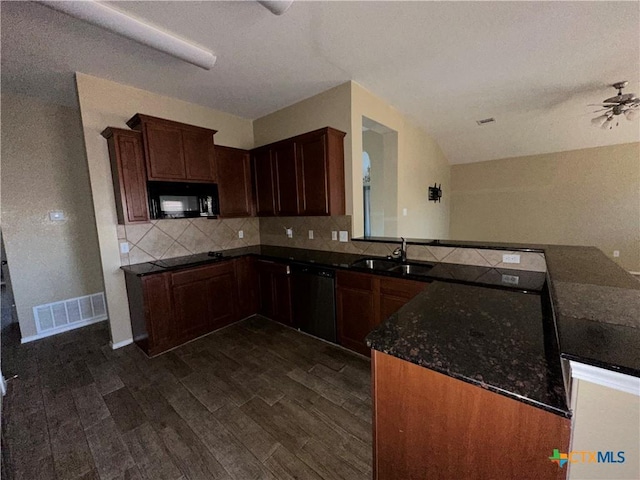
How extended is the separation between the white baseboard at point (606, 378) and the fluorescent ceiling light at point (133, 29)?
2.83m

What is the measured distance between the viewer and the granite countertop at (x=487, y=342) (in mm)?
768

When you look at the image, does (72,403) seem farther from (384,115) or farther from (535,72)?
(535,72)

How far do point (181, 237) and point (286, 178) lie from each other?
1.56m

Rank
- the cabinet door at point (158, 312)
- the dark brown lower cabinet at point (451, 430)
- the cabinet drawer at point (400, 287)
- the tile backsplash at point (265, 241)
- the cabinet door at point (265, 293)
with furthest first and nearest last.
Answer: the cabinet door at point (265, 293) < the cabinet door at point (158, 312) < the tile backsplash at point (265, 241) < the cabinet drawer at point (400, 287) < the dark brown lower cabinet at point (451, 430)

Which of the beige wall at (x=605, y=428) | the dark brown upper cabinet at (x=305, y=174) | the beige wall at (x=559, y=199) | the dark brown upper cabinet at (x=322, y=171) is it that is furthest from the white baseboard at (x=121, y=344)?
the beige wall at (x=559, y=199)

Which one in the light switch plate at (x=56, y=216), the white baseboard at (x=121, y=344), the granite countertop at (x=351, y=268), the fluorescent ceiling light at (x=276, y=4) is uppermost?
the fluorescent ceiling light at (x=276, y=4)

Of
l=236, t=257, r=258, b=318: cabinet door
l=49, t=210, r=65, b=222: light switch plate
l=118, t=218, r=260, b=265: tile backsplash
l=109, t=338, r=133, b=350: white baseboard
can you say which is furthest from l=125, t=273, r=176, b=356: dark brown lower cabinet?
l=49, t=210, r=65, b=222: light switch plate

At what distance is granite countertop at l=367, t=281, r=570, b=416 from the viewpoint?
2.52 feet

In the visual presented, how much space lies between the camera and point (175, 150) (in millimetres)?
2846

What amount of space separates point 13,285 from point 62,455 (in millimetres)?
2465

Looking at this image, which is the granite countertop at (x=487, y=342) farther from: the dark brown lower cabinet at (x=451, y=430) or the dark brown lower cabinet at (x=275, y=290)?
the dark brown lower cabinet at (x=275, y=290)

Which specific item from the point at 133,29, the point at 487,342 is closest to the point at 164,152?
the point at 133,29

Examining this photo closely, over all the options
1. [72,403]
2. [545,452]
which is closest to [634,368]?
[545,452]

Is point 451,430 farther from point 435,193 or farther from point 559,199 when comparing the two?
point 559,199
